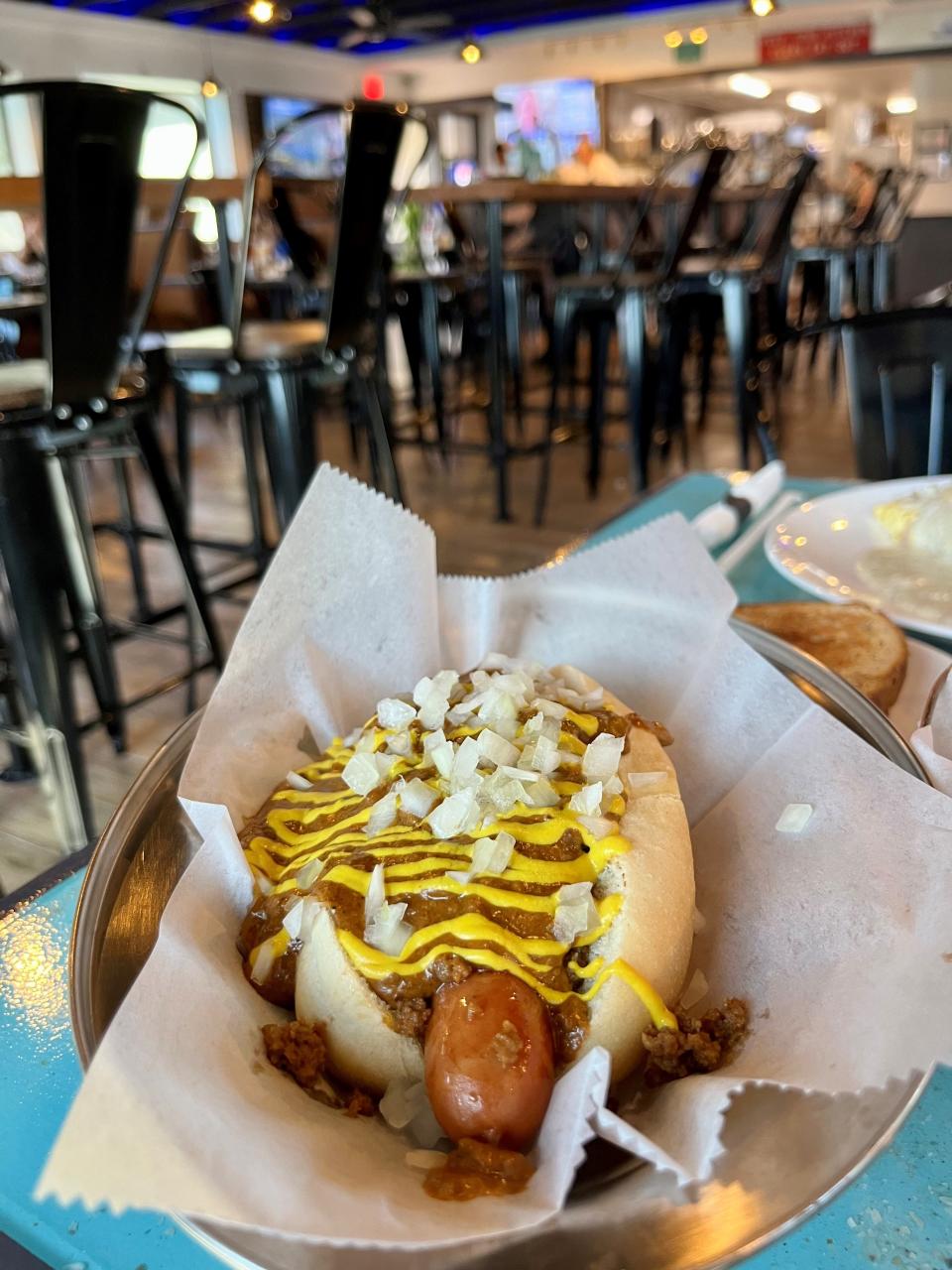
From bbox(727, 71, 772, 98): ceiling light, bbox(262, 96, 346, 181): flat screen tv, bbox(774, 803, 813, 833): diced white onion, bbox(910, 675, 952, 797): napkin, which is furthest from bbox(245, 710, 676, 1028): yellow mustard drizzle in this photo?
bbox(727, 71, 772, 98): ceiling light

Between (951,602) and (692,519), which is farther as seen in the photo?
(692,519)

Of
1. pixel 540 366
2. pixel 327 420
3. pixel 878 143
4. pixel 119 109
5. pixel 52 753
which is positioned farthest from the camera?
pixel 878 143

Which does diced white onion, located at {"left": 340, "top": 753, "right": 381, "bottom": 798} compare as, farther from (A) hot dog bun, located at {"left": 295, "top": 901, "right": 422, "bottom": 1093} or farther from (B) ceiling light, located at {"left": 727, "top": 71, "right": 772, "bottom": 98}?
(B) ceiling light, located at {"left": 727, "top": 71, "right": 772, "bottom": 98}

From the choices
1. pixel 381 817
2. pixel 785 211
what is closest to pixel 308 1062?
pixel 381 817

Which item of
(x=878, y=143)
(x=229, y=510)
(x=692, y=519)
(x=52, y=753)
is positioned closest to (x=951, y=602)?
(x=692, y=519)

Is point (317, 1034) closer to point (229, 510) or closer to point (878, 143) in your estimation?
point (229, 510)

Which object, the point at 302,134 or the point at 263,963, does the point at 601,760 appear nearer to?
the point at 263,963
